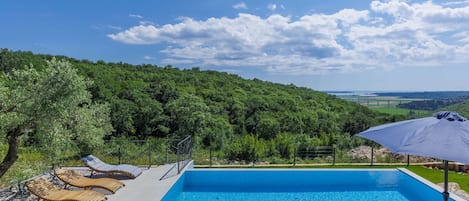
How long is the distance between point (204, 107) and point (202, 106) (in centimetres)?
20

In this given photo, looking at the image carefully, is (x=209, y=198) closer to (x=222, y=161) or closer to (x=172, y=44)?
(x=222, y=161)

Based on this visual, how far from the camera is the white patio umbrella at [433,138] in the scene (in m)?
3.48

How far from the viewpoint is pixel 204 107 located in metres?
29.7

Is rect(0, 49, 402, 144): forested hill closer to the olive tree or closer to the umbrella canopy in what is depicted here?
the olive tree

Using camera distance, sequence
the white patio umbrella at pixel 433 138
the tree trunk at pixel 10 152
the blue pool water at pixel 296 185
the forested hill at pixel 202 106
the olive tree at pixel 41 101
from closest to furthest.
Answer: the white patio umbrella at pixel 433 138
the olive tree at pixel 41 101
the tree trunk at pixel 10 152
the blue pool water at pixel 296 185
the forested hill at pixel 202 106

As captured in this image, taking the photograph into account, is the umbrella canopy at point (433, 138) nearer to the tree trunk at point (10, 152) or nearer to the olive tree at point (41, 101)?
the olive tree at point (41, 101)

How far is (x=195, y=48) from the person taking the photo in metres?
29.4

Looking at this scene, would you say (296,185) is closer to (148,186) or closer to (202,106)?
(148,186)

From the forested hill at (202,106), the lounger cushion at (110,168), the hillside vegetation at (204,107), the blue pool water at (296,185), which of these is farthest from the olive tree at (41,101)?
the forested hill at (202,106)

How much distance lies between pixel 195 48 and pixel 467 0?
69.3ft

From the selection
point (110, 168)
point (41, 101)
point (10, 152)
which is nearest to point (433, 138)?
point (41, 101)

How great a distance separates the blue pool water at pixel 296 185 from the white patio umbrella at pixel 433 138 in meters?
5.62

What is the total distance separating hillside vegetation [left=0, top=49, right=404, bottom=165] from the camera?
28.3 m

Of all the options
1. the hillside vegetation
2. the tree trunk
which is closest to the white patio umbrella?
the tree trunk
